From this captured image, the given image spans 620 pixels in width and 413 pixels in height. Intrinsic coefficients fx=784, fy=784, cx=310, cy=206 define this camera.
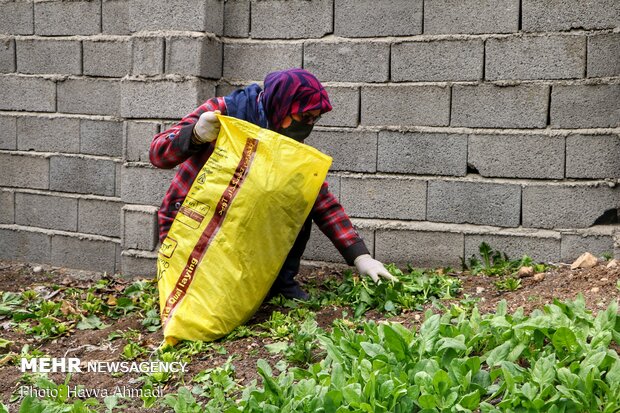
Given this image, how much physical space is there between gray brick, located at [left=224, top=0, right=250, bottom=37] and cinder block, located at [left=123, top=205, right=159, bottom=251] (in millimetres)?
1169

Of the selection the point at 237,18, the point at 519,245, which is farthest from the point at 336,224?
the point at 237,18

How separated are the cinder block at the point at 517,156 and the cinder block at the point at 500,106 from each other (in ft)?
0.25

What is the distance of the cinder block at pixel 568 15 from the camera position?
12.9 feet

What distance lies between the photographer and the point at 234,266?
3.46 metres

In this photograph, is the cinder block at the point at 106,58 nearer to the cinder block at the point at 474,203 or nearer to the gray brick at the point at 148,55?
the gray brick at the point at 148,55

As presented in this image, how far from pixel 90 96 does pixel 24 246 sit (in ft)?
3.89

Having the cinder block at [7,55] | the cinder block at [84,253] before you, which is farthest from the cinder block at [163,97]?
the cinder block at [7,55]

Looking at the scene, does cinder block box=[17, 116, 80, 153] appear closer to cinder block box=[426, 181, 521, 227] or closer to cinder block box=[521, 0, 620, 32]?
cinder block box=[426, 181, 521, 227]

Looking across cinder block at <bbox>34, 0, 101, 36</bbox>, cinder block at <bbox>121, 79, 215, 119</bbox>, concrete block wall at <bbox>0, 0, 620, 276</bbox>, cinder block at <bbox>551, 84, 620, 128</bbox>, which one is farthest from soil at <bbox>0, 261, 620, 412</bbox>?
cinder block at <bbox>34, 0, 101, 36</bbox>

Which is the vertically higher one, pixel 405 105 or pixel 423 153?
pixel 405 105

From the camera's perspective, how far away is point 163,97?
4.67 meters

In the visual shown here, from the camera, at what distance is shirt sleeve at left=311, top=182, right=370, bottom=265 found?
3895mm

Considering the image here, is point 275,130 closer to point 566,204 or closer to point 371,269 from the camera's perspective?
point 371,269

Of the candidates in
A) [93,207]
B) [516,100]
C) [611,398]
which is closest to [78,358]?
[93,207]
